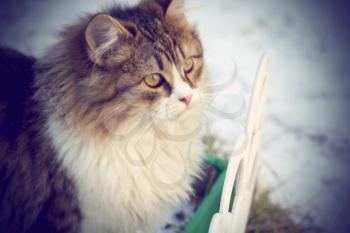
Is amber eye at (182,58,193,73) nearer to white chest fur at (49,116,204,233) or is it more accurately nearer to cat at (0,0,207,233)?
cat at (0,0,207,233)

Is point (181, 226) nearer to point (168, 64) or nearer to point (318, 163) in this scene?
point (318, 163)

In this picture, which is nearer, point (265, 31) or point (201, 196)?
point (201, 196)

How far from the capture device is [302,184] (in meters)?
1.87

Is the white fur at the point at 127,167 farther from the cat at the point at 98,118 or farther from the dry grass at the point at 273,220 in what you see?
the dry grass at the point at 273,220

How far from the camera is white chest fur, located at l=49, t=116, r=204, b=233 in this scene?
3.49ft

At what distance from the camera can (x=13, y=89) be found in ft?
3.61

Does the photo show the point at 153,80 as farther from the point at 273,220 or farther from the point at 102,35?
the point at 273,220

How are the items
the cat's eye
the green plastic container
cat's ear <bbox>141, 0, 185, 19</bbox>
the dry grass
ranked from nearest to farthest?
the cat's eye
cat's ear <bbox>141, 0, 185, 19</bbox>
the green plastic container
the dry grass

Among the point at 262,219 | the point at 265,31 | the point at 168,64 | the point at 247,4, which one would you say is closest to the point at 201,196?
the point at 262,219

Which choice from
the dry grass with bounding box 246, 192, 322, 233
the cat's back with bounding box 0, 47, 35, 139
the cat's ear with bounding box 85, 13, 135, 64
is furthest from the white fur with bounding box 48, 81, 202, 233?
the dry grass with bounding box 246, 192, 322, 233

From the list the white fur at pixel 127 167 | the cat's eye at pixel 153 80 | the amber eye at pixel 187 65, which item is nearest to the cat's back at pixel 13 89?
the white fur at pixel 127 167

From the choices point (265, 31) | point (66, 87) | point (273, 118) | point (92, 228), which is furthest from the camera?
point (265, 31)

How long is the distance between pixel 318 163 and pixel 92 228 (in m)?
1.43

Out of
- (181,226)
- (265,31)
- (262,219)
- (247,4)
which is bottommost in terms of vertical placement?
(262,219)
